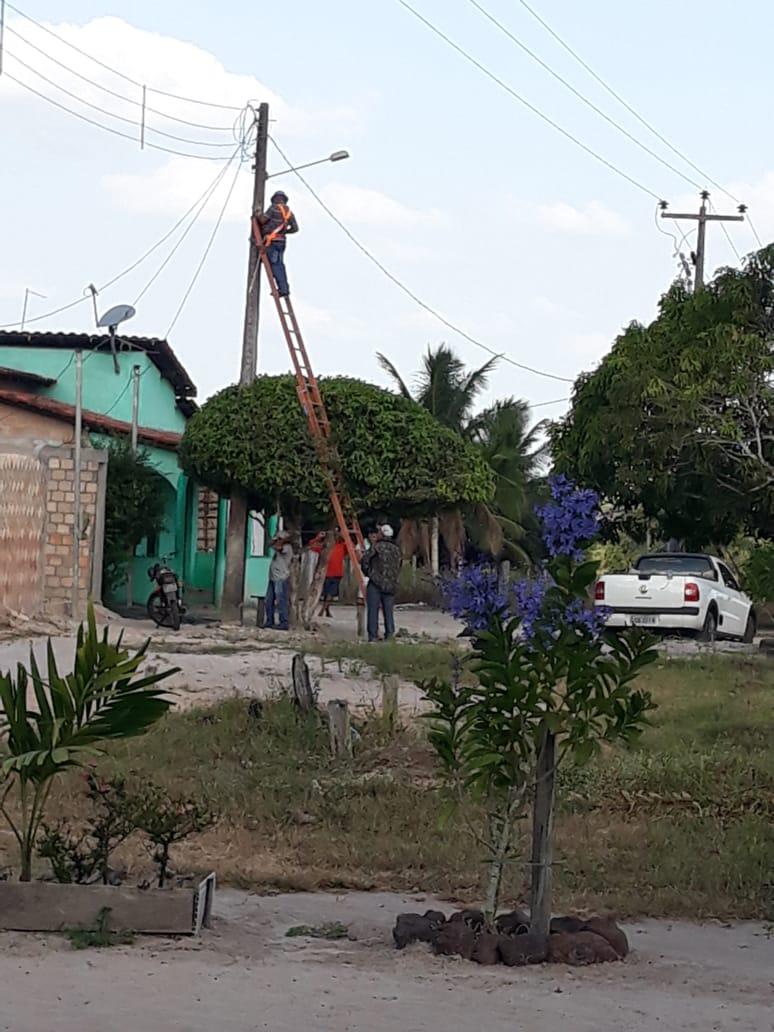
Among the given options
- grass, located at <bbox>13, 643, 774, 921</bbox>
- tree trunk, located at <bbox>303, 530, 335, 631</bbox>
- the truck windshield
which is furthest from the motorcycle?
grass, located at <bbox>13, 643, 774, 921</bbox>

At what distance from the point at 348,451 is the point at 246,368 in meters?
2.94

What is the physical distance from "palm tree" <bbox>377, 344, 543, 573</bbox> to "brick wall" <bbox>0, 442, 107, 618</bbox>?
16.7 m

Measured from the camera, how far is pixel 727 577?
86.0 ft

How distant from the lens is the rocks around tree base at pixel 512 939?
7250 millimetres

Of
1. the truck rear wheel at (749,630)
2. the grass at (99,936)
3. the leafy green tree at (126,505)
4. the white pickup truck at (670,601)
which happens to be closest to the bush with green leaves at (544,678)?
the grass at (99,936)

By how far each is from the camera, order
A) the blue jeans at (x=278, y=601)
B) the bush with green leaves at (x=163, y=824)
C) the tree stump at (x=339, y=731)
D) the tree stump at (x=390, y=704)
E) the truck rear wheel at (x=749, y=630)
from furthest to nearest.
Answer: the truck rear wheel at (x=749, y=630), the blue jeans at (x=278, y=601), the tree stump at (x=390, y=704), the tree stump at (x=339, y=731), the bush with green leaves at (x=163, y=824)

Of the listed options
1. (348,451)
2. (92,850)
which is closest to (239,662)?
(348,451)

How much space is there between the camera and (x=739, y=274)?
25.8 meters

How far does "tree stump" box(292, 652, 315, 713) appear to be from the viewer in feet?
44.6

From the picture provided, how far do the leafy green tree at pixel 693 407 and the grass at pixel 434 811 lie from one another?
1028 cm

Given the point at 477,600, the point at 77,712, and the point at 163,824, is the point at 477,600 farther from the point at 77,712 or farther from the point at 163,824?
the point at 77,712

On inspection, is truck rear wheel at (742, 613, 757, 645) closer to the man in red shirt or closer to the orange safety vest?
the man in red shirt

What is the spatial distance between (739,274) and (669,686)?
1103cm

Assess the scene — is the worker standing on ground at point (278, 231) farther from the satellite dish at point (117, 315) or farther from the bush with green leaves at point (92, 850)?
the bush with green leaves at point (92, 850)
